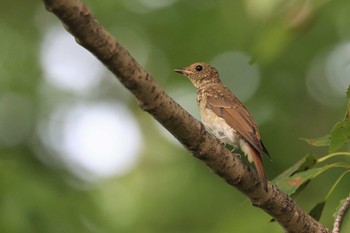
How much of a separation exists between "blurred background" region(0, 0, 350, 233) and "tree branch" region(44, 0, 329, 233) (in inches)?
123

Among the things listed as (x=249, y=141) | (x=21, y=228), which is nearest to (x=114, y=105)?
(x=21, y=228)

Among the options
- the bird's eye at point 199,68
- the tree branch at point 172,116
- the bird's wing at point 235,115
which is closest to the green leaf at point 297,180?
the tree branch at point 172,116

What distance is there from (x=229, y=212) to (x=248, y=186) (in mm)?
4332

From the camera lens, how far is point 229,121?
15.5 feet

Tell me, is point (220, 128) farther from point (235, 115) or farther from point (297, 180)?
point (297, 180)

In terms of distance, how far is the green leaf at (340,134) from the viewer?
370 cm

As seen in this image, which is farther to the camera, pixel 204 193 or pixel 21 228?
pixel 204 193

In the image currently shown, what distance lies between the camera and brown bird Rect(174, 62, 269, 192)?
4410 mm

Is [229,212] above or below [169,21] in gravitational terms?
below

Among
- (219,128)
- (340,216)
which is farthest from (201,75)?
(340,216)

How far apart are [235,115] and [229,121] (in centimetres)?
7

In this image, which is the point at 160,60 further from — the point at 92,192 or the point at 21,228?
the point at 21,228

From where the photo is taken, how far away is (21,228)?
19.7 ft

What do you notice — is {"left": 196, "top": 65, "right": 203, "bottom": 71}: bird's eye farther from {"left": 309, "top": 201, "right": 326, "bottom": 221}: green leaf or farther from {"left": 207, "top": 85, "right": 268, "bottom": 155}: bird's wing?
{"left": 309, "top": 201, "right": 326, "bottom": 221}: green leaf
